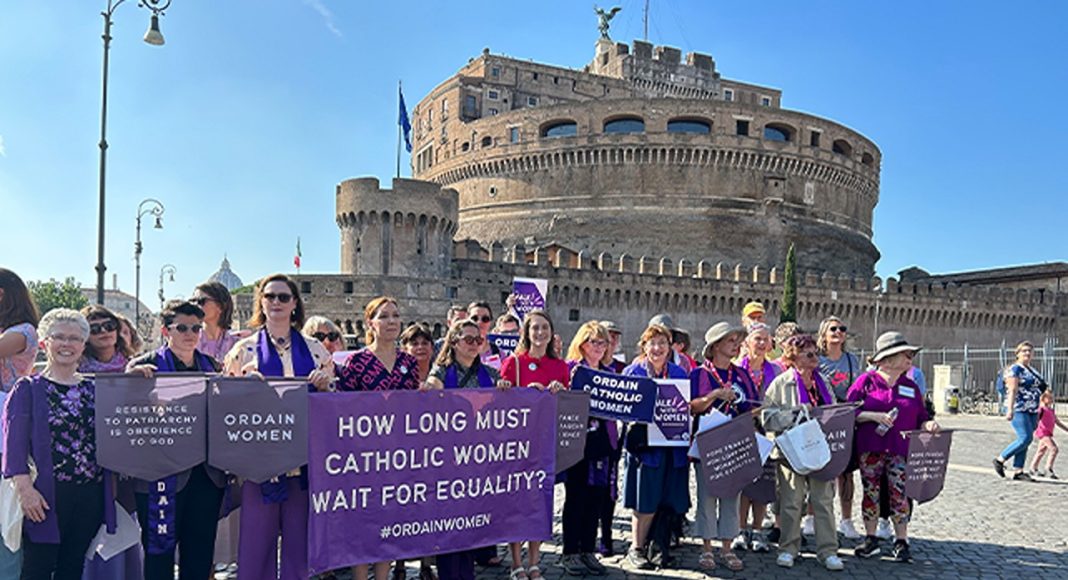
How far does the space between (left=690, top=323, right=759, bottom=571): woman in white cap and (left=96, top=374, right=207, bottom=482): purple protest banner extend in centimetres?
375

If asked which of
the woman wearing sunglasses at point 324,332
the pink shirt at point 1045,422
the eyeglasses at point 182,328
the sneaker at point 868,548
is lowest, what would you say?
the sneaker at point 868,548

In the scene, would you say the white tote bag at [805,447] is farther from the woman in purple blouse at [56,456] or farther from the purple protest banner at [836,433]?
the woman in purple blouse at [56,456]

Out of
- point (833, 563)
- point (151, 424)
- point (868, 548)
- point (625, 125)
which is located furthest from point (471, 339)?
point (625, 125)

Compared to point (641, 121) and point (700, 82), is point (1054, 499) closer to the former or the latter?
point (641, 121)

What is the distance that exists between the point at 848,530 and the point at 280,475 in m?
5.37

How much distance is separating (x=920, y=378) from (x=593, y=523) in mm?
4668

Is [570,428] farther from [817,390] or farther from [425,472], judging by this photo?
[817,390]

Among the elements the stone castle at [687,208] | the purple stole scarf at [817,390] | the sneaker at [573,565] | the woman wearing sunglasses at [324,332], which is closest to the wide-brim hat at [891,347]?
the purple stole scarf at [817,390]

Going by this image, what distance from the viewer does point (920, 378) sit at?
8.23 metres

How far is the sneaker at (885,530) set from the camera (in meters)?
6.95

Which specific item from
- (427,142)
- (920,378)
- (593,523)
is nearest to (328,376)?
(593,523)

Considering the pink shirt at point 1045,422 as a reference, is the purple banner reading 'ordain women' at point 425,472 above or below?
above

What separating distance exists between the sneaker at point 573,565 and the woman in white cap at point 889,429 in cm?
257

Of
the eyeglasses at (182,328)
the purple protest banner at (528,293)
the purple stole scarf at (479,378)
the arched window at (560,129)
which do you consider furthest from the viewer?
the arched window at (560,129)
